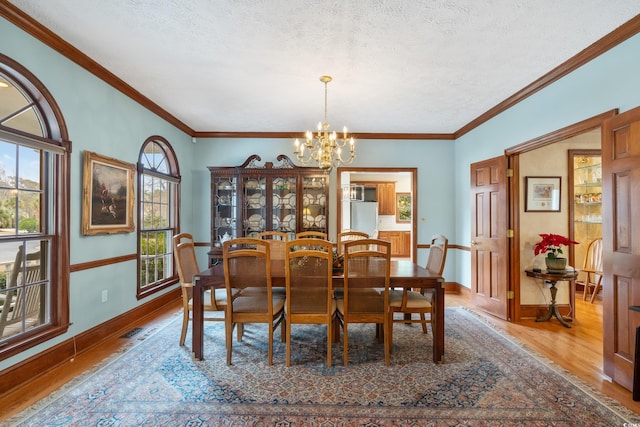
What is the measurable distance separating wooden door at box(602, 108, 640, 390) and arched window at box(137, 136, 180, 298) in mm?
4539

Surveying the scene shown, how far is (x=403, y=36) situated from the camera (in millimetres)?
2432

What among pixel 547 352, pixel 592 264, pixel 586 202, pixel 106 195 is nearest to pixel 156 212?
pixel 106 195

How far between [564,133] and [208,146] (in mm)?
4788

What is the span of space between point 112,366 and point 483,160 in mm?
4737

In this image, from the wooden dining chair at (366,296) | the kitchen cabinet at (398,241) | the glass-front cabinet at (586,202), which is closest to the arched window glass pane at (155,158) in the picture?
the wooden dining chair at (366,296)

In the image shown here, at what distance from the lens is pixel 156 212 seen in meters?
4.36

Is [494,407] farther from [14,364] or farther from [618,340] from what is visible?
[14,364]

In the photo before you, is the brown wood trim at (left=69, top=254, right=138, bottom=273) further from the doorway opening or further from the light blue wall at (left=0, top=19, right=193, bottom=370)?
the doorway opening

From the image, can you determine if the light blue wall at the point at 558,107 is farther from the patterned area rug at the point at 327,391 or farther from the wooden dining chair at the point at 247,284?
the wooden dining chair at the point at 247,284

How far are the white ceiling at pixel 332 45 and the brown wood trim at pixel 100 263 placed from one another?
186 cm

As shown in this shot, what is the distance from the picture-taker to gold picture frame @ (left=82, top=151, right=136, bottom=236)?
2.89 m

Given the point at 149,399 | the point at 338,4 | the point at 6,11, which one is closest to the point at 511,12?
the point at 338,4

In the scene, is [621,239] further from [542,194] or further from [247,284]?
[247,284]

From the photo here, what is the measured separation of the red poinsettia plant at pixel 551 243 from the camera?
362 centimetres
